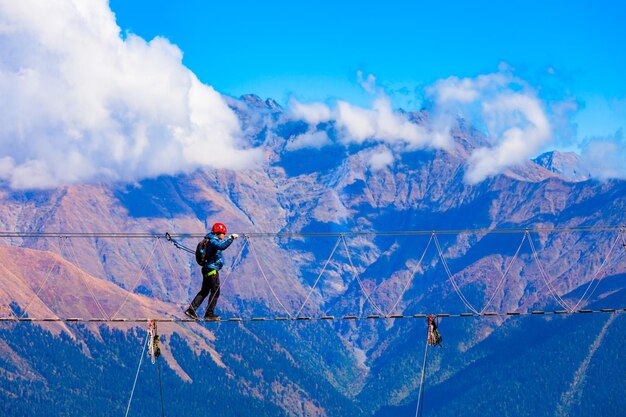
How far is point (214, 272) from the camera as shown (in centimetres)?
4550

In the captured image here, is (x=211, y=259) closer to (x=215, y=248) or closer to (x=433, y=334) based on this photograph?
(x=215, y=248)

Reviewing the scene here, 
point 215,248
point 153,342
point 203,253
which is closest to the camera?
point 215,248

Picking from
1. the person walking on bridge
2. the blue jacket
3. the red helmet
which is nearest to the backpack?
the person walking on bridge

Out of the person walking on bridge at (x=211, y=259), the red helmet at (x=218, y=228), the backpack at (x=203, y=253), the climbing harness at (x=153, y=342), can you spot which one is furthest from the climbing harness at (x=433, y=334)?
the climbing harness at (x=153, y=342)

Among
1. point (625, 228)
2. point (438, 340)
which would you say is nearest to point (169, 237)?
point (438, 340)

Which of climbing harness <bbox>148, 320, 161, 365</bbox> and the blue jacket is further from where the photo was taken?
climbing harness <bbox>148, 320, 161, 365</bbox>

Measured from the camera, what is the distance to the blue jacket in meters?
44.6

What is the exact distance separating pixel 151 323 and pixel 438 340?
1244cm

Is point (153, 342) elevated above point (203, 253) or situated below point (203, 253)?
below

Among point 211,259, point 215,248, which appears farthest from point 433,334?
point 215,248

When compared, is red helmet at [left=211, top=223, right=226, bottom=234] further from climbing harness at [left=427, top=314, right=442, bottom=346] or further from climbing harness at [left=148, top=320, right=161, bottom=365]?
climbing harness at [left=427, top=314, right=442, bottom=346]

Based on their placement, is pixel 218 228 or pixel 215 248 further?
pixel 218 228

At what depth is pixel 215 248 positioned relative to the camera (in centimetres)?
4466

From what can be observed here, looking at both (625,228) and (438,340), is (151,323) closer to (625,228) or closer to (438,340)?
(438,340)
